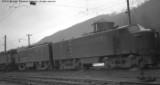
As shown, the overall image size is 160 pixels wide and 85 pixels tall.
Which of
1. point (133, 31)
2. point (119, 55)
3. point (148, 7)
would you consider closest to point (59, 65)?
point (119, 55)

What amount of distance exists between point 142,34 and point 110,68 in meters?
3.82

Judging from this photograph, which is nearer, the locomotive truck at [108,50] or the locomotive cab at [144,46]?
the locomotive cab at [144,46]

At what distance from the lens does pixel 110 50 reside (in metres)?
15.3

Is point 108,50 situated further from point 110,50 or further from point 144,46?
point 144,46

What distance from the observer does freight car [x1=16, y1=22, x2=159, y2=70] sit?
13.7 meters

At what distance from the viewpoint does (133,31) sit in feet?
45.9

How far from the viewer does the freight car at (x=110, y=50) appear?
13.7m

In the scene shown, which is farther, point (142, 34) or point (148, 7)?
point (148, 7)

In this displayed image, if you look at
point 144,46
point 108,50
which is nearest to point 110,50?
point 108,50

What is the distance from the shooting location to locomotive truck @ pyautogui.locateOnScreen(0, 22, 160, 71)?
45.0 ft

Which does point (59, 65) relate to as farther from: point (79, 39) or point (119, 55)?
point (119, 55)

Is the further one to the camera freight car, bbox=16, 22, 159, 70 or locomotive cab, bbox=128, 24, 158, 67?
freight car, bbox=16, 22, 159, 70

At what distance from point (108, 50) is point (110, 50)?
0.21m

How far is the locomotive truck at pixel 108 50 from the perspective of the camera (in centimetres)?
1372
